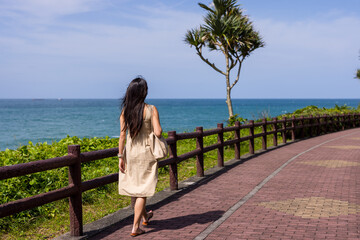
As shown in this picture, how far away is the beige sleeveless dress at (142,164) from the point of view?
5762mm

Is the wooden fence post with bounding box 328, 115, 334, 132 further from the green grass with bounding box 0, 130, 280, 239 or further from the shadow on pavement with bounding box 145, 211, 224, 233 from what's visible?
the shadow on pavement with bounding box 145, 211, 224, 233

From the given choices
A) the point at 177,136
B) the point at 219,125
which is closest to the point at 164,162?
the point at 177,136

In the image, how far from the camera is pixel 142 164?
5770 mm

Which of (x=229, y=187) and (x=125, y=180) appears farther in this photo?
(x=229, y=187)

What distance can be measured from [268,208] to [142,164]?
9.07 ft

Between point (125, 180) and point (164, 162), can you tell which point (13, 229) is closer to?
point (125, 180)

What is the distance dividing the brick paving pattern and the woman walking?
2.16 feet

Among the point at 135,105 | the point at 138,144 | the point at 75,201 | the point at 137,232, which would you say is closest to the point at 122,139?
the point at 138,144

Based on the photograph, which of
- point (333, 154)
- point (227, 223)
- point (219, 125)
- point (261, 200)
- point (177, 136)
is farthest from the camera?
point (333, 154)

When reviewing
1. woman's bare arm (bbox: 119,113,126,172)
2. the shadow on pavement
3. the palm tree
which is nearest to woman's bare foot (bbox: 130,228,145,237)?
the shadow on pavement

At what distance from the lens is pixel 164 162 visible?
882 centimetres

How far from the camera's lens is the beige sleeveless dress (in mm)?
5762

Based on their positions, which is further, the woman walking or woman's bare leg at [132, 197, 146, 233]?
woman's bare leg at [132, 197, 146, 233]

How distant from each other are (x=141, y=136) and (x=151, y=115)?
31 centimetres
